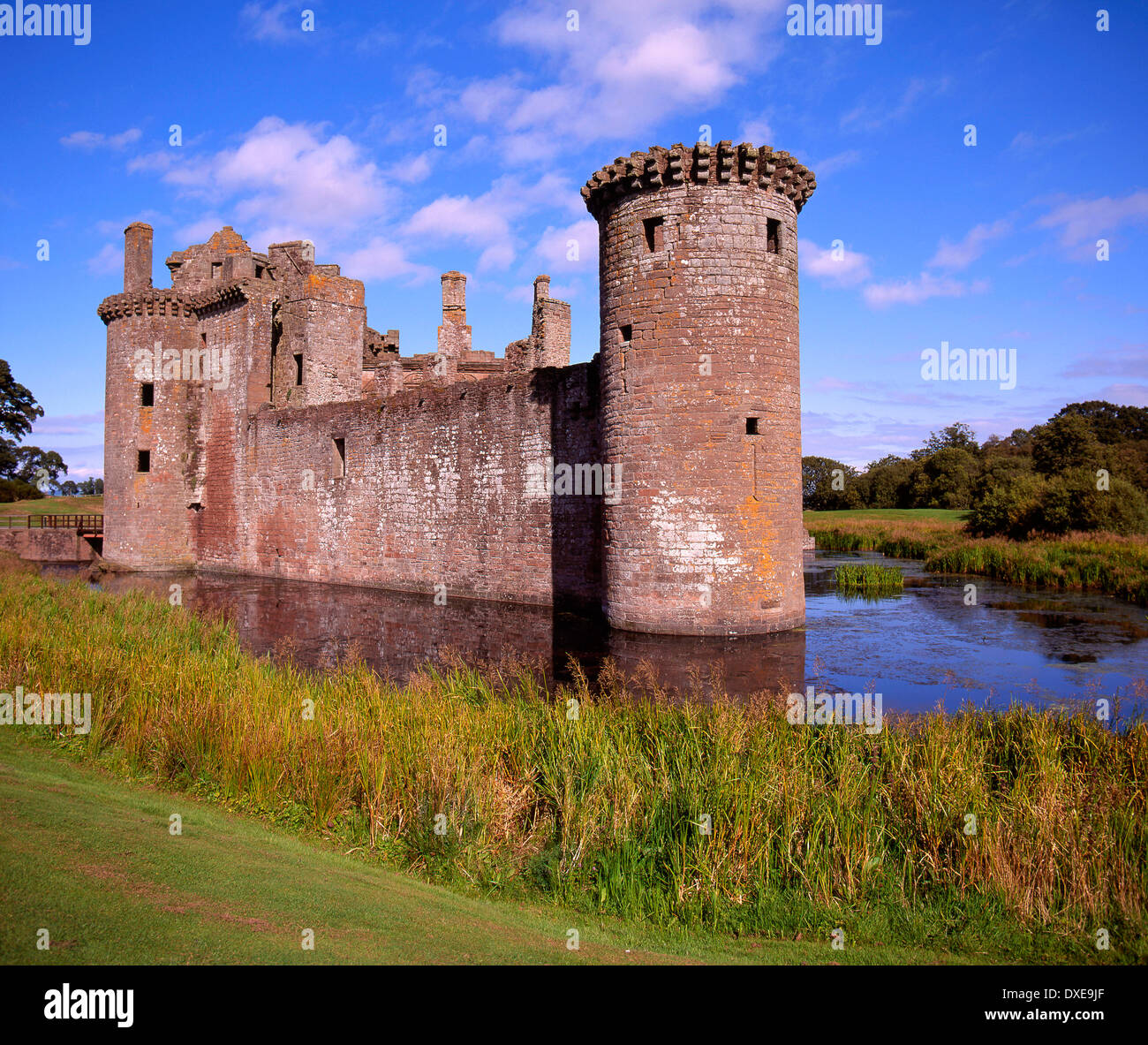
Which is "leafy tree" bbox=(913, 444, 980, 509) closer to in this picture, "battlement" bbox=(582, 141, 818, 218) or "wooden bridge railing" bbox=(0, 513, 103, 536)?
"battlement" bbox=(582, 141, 818, 218)

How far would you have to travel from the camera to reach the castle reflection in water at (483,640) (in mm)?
10688

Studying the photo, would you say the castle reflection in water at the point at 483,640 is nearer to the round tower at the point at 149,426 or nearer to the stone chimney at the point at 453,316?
the round tower at the point at 149,426

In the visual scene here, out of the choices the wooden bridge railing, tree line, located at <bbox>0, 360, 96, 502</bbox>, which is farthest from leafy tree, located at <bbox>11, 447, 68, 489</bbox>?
the wooden bridge railing

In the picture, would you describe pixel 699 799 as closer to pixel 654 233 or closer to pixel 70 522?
pixel 654 233

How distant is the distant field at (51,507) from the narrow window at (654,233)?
39.1 m

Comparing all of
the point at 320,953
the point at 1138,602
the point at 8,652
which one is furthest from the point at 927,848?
the point at 1138,602

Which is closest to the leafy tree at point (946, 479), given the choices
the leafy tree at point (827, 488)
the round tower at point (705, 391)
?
the leafy tree at point (827, 488)

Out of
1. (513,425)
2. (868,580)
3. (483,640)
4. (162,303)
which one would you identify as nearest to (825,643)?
(483,640)

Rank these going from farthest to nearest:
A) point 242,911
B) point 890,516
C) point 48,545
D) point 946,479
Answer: point 946,479, point 890,516, point 48,545, point 242,911

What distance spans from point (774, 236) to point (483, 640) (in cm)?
862

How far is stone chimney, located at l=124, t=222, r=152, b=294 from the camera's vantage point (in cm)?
2795

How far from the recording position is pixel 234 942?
3578 mm

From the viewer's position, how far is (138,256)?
28.2 metres

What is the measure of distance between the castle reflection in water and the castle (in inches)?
25.3
